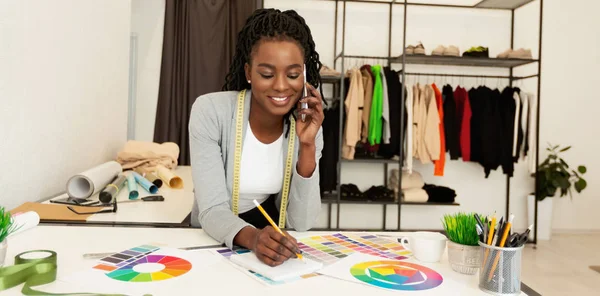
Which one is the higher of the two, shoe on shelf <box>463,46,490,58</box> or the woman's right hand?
shoe on shelf <box>463,46,490,58</box>

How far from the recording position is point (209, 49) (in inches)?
164

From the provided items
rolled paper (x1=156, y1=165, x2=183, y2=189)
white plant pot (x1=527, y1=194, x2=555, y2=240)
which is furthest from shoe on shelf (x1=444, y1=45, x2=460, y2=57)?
rolled paper (x1=156, y1=165, x2=183, y2=189)

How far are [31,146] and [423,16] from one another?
3.64 meters

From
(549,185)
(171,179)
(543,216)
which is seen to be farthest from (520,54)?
(171,179)

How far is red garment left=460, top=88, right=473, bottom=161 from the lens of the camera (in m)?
4.06

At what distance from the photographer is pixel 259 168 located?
1546 mm

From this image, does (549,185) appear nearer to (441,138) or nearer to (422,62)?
(441,138)

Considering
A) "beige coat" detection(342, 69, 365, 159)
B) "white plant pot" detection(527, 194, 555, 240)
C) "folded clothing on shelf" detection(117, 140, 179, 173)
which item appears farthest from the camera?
"white plant pot" detection(527, 194, 555, 240)

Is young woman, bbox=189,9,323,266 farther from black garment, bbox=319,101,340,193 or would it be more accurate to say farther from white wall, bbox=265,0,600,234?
white wall, bbox=265,0,600,234

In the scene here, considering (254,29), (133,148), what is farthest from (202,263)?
(133,148)

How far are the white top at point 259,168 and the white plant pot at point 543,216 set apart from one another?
3.52 meters

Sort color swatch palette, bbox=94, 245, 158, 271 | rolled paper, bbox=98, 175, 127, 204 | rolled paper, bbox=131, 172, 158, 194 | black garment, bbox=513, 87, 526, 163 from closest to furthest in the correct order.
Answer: color swatch palette, bbox=94, 245, 158, 271, rolled paper, bbox=98, 175, 127, 204, rolled paper, bbox=131, 172, 158, 194, black garment, bbox=513, 87, 526, 163

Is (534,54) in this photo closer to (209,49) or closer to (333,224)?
(333,224)

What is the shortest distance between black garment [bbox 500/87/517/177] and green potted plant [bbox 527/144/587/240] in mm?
299
